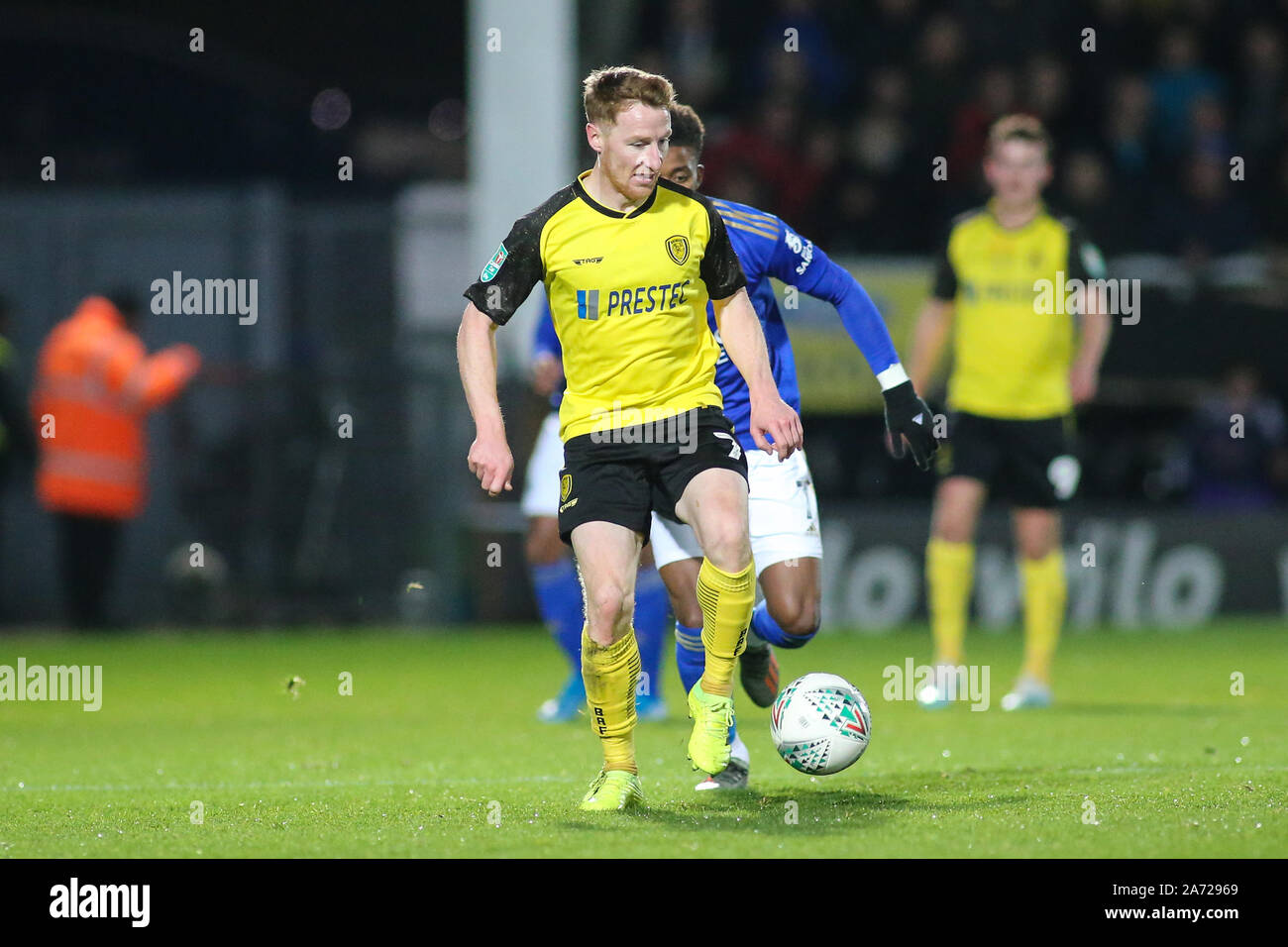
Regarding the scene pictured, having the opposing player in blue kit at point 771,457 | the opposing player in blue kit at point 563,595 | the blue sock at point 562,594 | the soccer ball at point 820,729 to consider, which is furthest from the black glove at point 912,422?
the blue sock at point 562,594

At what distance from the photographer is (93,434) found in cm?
1324

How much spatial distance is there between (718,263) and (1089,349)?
398 centimetres

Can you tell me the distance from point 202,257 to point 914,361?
6.76 m

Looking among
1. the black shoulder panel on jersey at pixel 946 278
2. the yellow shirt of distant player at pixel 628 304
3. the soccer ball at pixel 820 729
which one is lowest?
the soccer ball at pixel 820 729

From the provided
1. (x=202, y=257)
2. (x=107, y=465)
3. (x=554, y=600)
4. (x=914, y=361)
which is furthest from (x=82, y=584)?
(x=914, y=361)

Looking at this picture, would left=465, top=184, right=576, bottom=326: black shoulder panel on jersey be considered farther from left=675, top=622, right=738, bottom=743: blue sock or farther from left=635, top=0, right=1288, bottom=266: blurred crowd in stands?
left=635, top=0, right=1288, bottom=266: blurred crowd in stands

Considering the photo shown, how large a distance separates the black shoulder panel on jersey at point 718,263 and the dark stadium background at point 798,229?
24.5ft

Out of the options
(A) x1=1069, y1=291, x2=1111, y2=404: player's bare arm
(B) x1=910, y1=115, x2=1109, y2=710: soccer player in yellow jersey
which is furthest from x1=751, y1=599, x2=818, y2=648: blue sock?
(A) x1=1069, y1=291, x2=1111, y2=404: player's bare arm

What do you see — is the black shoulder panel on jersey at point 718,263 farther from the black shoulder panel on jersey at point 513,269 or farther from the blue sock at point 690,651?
the blue sock at point 690,651

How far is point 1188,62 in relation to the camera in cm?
1555

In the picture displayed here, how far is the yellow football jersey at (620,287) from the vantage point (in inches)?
216

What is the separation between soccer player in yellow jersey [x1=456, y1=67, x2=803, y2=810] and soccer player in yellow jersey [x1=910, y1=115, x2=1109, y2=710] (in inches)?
140

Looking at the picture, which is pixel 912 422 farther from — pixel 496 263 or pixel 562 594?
pixel 562 594

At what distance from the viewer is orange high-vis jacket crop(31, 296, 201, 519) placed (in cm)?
1310
